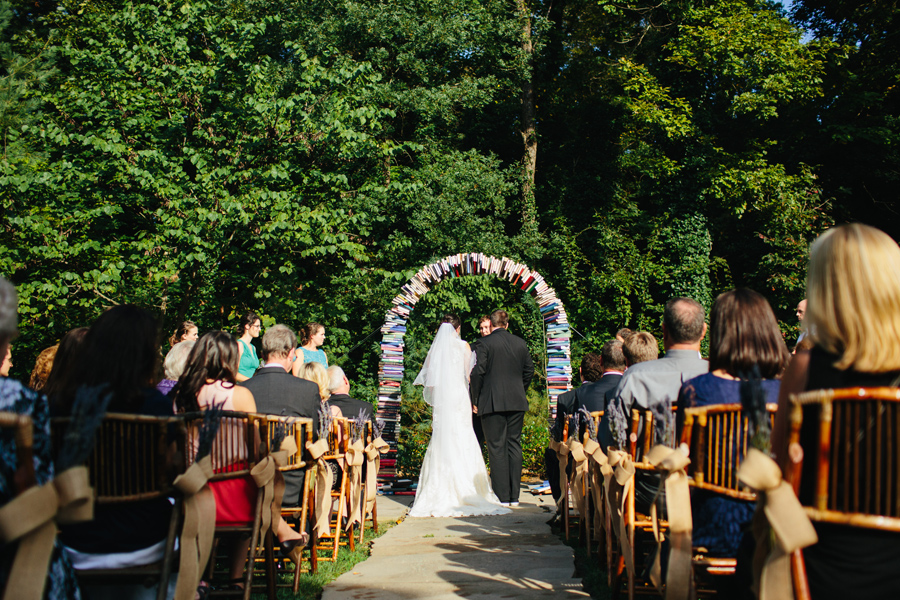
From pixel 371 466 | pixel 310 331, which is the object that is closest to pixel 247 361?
pixel 310 331

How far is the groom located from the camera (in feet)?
27.0

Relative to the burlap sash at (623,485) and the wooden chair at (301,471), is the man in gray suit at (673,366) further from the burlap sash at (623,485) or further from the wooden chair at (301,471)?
the wooden chair at (301,471)

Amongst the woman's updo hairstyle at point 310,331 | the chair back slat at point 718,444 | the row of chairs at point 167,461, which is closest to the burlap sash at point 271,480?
the row of chairs at point 167,461

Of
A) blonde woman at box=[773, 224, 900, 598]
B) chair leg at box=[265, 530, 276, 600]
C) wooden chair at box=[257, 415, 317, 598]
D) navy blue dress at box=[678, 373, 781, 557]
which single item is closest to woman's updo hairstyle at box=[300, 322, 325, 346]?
wooden chair at box=[257, 415, 317, 598]

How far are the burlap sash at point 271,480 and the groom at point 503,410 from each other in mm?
4589

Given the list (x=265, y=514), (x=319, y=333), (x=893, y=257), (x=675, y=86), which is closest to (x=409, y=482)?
(x=319, y=333)

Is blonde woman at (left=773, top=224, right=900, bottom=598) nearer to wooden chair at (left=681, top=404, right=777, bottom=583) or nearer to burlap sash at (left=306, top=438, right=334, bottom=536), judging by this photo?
wooden chair at (left=681, top=404, right=777, bottom=583)

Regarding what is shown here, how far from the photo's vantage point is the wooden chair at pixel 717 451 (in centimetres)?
253

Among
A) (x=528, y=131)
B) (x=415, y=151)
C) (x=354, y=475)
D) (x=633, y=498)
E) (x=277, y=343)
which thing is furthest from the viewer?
(x=528, y=131)

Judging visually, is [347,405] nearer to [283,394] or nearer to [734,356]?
[283,394]

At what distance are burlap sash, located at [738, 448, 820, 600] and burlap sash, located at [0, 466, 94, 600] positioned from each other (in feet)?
5.42

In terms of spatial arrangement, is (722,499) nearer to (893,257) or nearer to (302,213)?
(893,257)

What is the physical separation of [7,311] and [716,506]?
8.01 feet

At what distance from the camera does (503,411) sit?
826 cm
